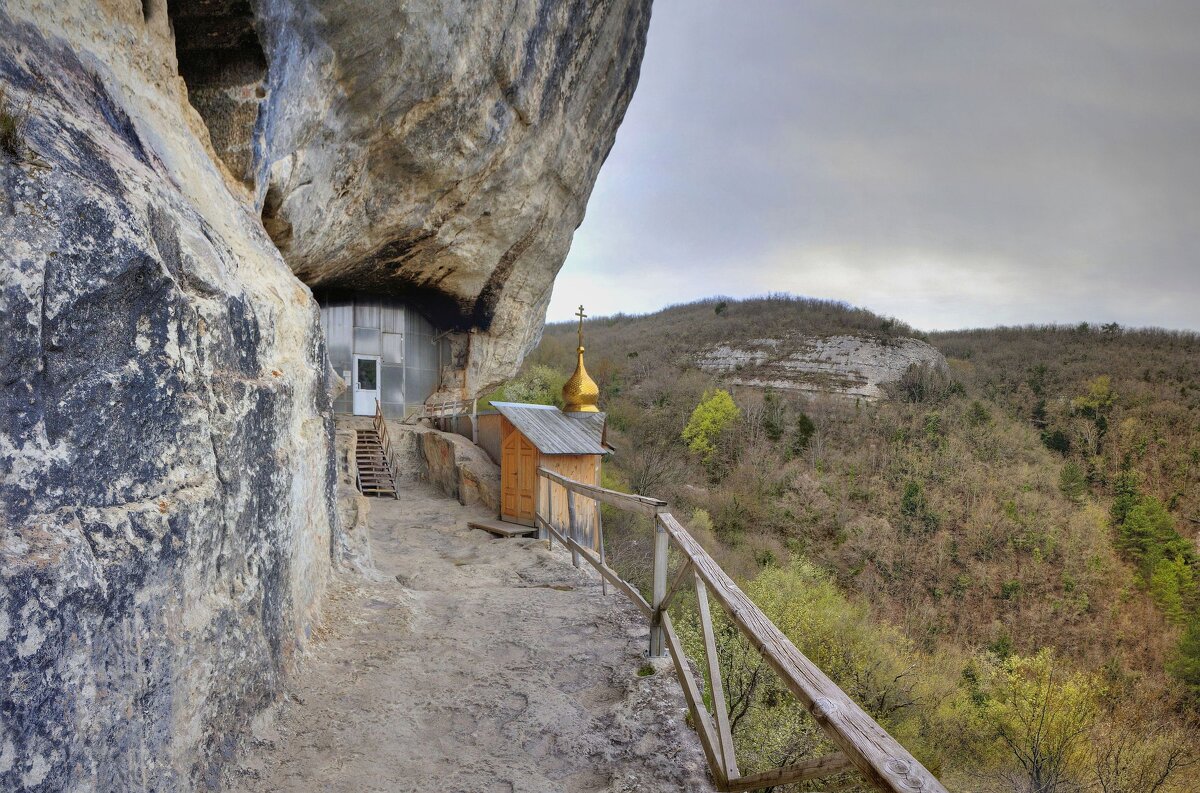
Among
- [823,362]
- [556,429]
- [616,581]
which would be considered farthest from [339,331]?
[823,362]

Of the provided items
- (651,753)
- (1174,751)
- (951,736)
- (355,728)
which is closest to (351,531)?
(355,728)

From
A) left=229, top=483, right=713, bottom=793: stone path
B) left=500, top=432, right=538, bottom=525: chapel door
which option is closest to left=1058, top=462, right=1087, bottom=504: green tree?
left=500, top=432, right=538, bottom=525: chapel door

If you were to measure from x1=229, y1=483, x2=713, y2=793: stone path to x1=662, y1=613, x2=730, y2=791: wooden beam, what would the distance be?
9 cm

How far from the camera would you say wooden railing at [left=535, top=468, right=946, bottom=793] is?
1.44 m

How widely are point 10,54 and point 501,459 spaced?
911 cm

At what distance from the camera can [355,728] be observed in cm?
312

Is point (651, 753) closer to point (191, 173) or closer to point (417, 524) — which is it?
point (191, 173)

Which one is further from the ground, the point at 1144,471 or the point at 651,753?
the point at 651,753

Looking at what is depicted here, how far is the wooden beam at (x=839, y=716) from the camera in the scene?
53.9 inches

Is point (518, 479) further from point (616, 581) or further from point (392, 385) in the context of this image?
point (392, 385)

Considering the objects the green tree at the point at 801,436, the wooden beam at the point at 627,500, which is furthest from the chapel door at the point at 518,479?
the green tree at the point at 801,436

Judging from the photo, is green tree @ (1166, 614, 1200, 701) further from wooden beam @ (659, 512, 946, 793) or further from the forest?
wooden beam @ (659, 512, 946, 793)

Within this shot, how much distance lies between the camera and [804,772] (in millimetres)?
1783

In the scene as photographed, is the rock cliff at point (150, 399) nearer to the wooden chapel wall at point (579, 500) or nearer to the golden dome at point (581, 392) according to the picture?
the wooden chapel wall at point (579, 500)
